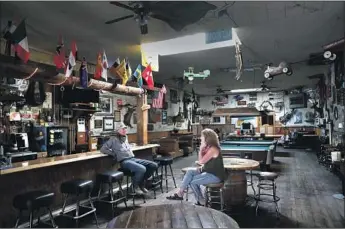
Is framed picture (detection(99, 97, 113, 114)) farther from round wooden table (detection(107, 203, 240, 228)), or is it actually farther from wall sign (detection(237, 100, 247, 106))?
wall sign (detection(237, 100, 247, 106))

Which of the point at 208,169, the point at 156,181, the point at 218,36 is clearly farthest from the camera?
the point at 156,181

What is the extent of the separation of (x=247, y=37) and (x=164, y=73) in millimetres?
4128

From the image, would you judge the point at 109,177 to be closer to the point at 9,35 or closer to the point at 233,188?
the point at 233,188

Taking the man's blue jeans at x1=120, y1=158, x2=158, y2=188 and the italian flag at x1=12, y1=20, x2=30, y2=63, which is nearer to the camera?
the italian flag at x1=12, y1=20, x2=30, y2=63

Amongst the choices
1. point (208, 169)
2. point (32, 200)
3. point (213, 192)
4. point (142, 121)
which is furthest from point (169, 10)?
point (142, 121)

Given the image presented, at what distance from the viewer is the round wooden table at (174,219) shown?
202 centimetres

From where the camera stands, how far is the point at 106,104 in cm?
834

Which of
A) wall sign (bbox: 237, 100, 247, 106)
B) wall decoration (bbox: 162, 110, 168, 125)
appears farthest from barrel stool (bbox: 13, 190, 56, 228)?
wall sign (bbox: 237, 100, 247, 106)

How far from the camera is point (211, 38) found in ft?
17.0

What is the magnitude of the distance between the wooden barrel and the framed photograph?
490cm

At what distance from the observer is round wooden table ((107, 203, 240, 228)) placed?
2023 millimetres

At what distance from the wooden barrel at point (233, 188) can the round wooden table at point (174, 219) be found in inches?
76.5

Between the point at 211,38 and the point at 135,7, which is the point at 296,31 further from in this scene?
the point at 135,7

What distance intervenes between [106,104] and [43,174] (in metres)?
4.62
